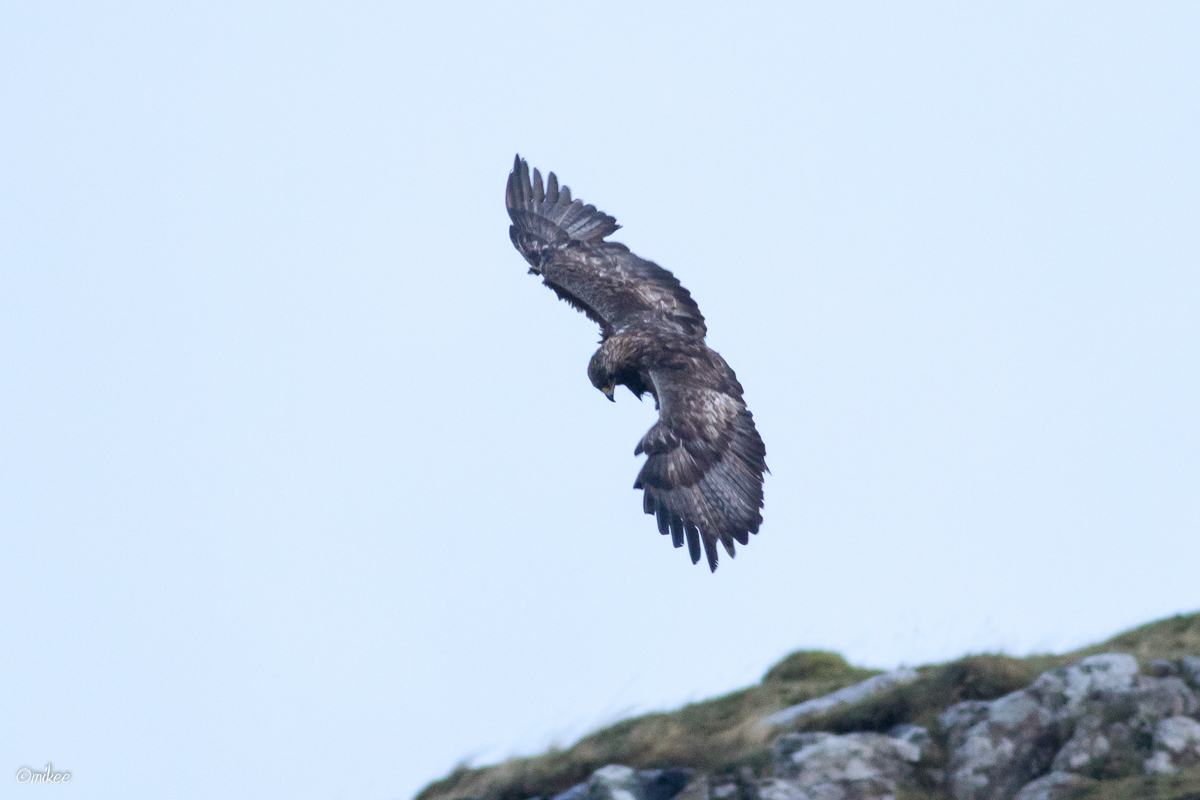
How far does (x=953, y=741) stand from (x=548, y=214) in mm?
8614

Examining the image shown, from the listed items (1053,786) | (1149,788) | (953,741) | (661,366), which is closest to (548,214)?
(661,366)

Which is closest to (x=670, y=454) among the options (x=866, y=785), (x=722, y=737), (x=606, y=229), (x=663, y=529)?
(x=663, y=529)

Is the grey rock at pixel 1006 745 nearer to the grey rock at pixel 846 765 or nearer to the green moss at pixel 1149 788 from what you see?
the grey rock at pixel 846 765

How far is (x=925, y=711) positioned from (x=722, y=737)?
1590 mm

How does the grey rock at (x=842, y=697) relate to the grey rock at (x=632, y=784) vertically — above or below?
above

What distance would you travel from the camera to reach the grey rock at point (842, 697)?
Result: 10.4m

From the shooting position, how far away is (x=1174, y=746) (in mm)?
8906

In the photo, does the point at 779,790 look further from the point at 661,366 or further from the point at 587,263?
the point at 587,263

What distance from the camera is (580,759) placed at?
10953 millimetres

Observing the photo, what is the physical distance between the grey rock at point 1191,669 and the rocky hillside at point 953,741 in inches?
0.5

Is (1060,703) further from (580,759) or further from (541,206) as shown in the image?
(541,206)

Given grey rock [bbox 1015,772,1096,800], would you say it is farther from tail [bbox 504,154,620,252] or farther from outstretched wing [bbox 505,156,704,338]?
tail [bbox 504,154,620,252]

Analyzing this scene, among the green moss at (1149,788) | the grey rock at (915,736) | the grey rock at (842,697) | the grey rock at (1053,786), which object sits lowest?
the green moss at (1149,788)

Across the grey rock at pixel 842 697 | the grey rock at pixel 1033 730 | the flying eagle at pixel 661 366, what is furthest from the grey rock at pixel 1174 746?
the flying eagle at pixel 661 366
